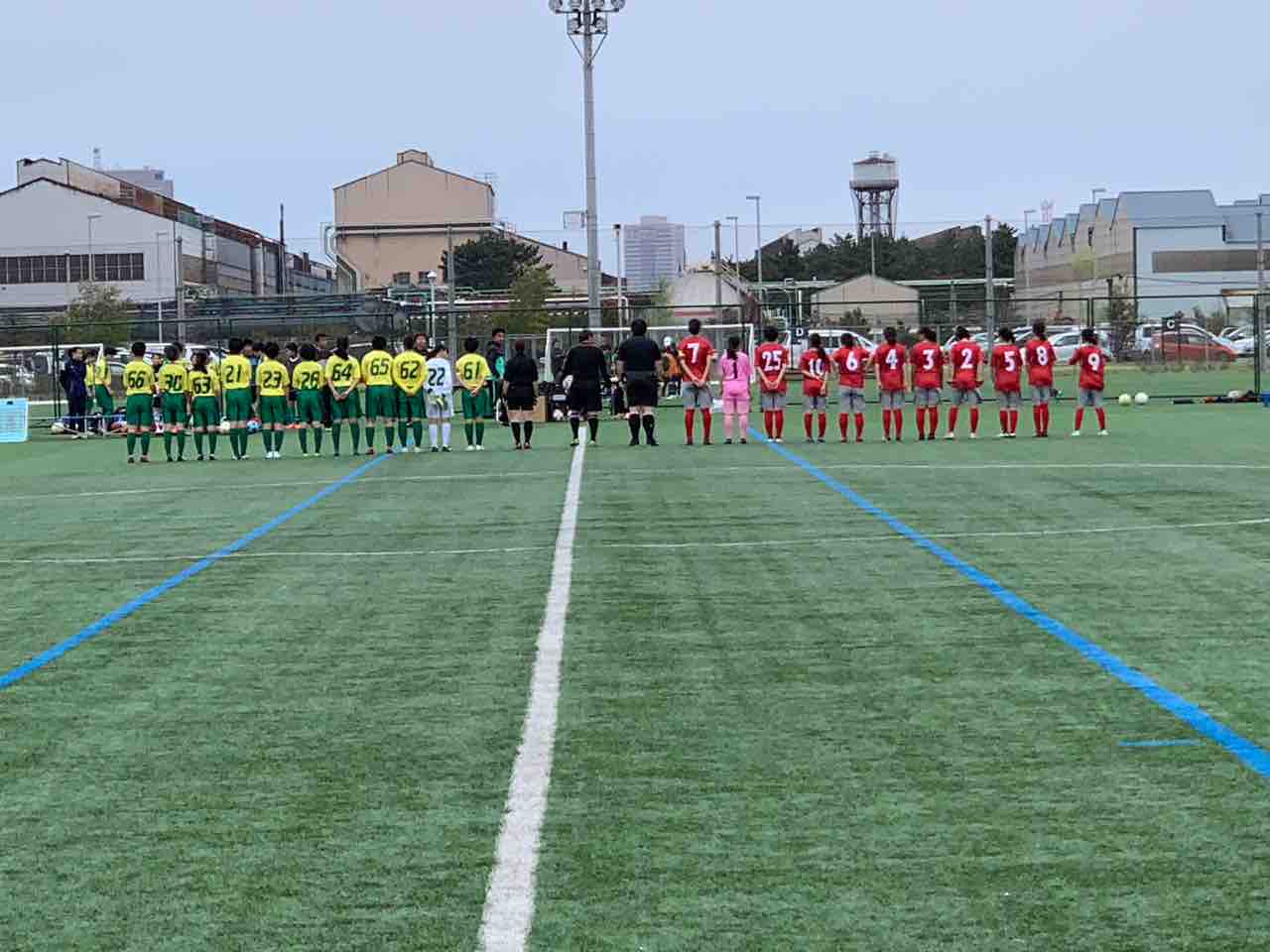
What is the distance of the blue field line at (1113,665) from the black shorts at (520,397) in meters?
12.8

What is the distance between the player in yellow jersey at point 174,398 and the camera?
29.1 m

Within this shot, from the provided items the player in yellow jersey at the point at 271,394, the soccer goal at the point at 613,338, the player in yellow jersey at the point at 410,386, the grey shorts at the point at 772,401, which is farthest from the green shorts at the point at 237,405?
the soccer goal at the point at 613,338

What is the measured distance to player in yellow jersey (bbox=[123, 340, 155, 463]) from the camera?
2852cm

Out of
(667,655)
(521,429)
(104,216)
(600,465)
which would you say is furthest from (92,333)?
(667,655)

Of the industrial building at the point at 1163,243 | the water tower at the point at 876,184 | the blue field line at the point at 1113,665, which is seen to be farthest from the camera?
the water tower at the point at 876,184

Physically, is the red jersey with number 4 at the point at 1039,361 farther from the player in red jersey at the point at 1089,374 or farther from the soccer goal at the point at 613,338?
the soccer goal at the point at 613,338

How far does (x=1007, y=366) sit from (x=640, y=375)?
18.1 ft

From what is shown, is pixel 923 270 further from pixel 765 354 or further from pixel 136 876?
pixel 136 876

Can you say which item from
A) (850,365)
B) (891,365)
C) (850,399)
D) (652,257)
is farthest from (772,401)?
(652,257)

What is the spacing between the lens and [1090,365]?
2834cm

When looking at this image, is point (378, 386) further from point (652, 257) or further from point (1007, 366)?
point (652, 257)

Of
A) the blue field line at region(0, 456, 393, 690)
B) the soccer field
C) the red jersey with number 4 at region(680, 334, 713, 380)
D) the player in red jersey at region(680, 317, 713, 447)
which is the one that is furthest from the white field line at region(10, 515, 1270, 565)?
the red jersey with number 4 at region(680, 334, 713, 380)

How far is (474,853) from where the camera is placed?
18.9ft

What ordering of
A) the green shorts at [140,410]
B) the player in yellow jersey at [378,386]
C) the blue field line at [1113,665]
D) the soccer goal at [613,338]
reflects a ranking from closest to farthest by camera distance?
the blue field line at [1113,665] < the player in yellow jersey at [378,386] < the green shorts at [140,410] < the soccer goal at [613,338]
